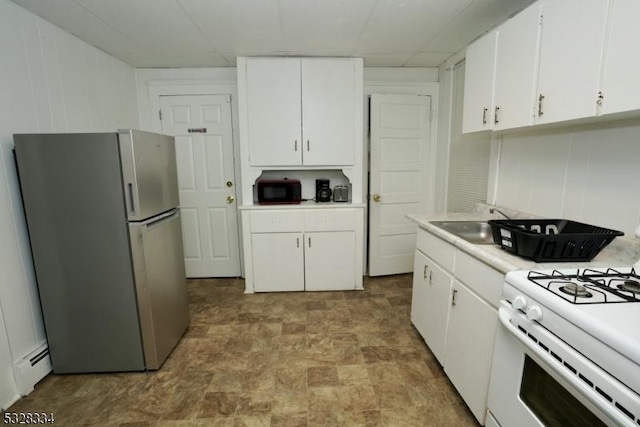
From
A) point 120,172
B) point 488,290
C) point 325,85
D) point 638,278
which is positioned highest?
point 325,85

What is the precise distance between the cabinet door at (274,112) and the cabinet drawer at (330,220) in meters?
0.59

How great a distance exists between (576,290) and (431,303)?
115cm

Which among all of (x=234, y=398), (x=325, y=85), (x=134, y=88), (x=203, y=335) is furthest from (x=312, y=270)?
(x=134, y=88)

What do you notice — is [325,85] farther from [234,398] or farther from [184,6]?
[234,398]

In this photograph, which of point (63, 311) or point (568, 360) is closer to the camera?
point (568, 360)

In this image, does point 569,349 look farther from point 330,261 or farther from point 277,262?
point 277,262

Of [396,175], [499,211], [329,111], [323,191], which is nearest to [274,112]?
[329,111]

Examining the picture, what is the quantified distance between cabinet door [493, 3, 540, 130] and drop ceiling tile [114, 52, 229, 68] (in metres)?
2.45

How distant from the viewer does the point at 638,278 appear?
3.66ft

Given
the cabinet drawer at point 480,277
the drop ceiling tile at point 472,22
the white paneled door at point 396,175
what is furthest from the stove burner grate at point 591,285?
the white paneled door at point 396,175

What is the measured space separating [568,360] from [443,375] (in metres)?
1.26

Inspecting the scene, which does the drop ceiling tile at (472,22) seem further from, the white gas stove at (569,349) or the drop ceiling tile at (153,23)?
the drop ceiling tile at (153,23)

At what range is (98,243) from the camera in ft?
5.92

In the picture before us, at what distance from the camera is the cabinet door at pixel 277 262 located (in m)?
3.06
